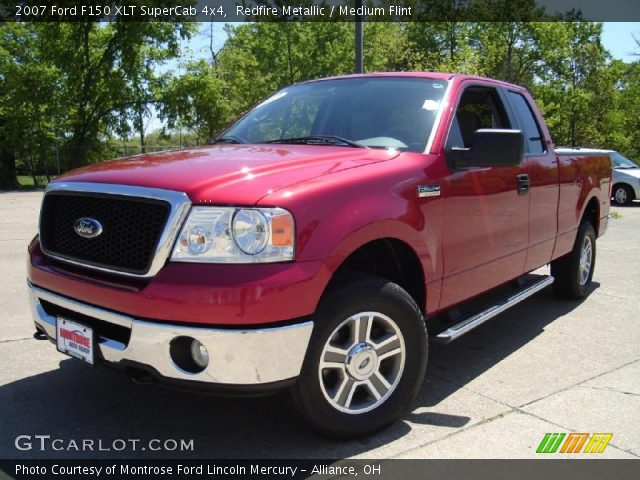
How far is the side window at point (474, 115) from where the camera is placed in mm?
3977

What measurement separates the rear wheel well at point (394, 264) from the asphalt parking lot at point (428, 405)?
0.72 m

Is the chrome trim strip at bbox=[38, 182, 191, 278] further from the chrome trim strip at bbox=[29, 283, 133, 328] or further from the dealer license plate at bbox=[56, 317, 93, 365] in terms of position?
the dealer license plate at bbox=[56, 317, 93, 365]

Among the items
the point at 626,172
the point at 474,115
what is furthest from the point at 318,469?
the point at 626,172

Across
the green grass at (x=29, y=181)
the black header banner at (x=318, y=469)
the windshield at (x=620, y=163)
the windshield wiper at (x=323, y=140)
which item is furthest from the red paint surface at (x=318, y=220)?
the green grass at (x=29, y=181)

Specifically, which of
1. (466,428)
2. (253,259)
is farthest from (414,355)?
(253,259)

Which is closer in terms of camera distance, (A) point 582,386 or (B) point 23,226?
(A) point 582,386

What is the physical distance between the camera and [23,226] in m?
11.8

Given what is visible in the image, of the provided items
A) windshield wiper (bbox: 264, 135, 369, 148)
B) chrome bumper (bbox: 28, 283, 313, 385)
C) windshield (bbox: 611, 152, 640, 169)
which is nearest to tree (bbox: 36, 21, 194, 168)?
windshield (bbox: 611, 152, 640, 169)

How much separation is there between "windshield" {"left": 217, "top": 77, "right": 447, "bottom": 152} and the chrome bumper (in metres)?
1.52

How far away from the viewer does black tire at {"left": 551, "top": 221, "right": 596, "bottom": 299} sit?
5934 mm

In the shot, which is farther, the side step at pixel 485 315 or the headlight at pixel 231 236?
the side step at pixel 485 315

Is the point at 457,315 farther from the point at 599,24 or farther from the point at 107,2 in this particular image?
the point at 599,24

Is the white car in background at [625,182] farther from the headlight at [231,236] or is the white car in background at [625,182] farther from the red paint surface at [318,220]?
the headlight at [231,236]

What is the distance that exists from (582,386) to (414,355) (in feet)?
4.38
